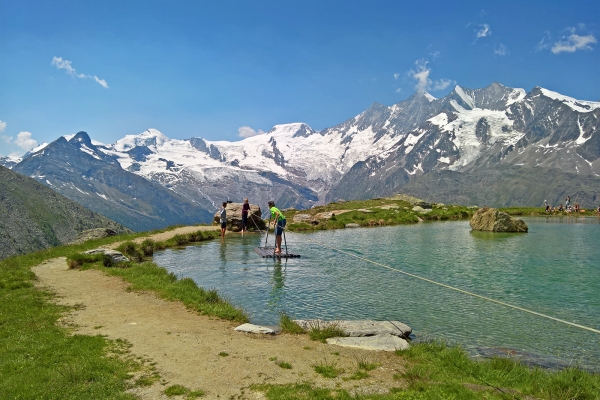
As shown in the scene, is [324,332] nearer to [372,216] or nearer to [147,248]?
[147,248]

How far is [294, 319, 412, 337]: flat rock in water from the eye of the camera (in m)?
15.5

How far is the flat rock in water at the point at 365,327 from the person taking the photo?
50.7 feet

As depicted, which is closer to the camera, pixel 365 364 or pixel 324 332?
pixel 365 364

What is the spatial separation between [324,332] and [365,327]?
63.9 inches

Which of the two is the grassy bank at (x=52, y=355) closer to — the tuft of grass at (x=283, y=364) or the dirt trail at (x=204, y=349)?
the dirt trail at (x=204, y=349)

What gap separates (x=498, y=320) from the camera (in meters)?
17.9

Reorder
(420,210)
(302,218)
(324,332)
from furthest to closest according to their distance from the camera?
(420,210) → (302,218) → (324,332)

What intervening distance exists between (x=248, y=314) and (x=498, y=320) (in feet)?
34.6

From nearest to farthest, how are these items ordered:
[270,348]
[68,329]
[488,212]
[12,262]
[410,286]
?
[270,348] < [68,329] < [410,286] < [12,262] < [488,212]

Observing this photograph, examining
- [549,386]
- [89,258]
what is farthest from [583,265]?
[89,258]

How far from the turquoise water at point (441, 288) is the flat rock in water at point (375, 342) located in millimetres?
1801

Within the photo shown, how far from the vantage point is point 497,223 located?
180ft

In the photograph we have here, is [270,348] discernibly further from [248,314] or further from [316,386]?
[248,314]

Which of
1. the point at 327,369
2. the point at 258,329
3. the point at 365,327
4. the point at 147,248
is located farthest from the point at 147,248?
the point at 327,369
